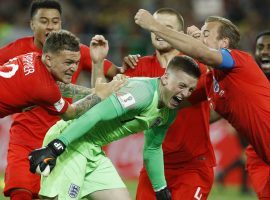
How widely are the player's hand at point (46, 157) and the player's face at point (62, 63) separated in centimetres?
99

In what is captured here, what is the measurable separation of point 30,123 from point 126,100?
204cm

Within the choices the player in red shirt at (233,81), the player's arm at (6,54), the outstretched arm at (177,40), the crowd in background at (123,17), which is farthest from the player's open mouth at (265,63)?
the crowd in background at (123,17)

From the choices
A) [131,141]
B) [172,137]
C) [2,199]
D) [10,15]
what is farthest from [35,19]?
[10,15]

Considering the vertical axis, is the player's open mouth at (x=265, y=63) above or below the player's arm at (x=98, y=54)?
below

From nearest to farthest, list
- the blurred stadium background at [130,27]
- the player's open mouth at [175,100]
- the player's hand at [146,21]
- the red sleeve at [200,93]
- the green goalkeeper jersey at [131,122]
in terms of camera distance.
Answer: the green goalkeeper jersey at [131,122], the player's hand at [146,21], the player's open mouth at [175,100], the red sleeve at [200,93], the blurred stadium background at [130,27]

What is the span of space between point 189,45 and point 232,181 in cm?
847

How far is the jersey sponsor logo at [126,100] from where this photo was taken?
21.6 ft

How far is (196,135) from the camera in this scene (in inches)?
319

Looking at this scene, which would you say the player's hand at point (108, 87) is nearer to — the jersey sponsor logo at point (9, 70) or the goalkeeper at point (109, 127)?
the goalkeeper at point (109, 127)

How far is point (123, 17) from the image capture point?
19.7 metres

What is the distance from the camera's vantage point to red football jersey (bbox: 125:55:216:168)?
8039 mm

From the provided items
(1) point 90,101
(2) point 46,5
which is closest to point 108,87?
(1) point 90,101

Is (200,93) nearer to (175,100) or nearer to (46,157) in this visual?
(175,100)

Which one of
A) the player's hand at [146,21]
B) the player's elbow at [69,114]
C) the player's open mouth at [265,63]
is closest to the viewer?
the player's hand at [146,21]
